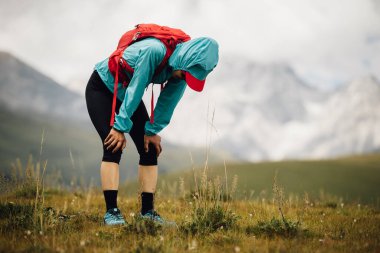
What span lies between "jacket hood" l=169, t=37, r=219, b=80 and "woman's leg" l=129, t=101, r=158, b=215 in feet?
3.45

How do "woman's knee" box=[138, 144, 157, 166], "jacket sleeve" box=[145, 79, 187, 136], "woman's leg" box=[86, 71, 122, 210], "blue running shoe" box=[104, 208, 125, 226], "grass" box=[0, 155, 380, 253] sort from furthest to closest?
1. "woman's knee" box=[138, 144, 157, 166]
2. "jacket sleeve" box=[145, 79, 187, 136]
3. "woman's leg" box=[86, 71, 122, 210]
4. "blue running shoe" box=[104, 208, 125, 226]
5. "grass" box=[0, 155, 380, 253]

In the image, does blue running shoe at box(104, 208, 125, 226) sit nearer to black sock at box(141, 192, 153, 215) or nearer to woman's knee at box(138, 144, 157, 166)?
black sock at box(141, 192, 153, 215)

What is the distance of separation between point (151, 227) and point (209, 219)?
69cm

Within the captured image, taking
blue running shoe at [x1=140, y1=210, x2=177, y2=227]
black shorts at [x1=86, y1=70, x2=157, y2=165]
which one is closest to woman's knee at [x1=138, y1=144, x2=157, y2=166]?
black shorts at [x1=86, y1=70, x2=157, y2=165]

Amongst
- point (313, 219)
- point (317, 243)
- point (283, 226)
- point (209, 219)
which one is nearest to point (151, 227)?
point (209, 219)

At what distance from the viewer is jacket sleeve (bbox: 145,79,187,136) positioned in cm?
531

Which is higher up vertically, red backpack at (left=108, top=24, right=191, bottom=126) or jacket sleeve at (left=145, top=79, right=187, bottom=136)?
red backpack at (left=108, top=24, right=191, bottom=126)

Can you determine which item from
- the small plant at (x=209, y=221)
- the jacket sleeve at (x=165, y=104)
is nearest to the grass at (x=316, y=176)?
the jacket sleeve at (x=165, y=104)

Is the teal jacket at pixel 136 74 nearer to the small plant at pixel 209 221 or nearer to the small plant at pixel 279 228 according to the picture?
the small plant at pixel 209 221

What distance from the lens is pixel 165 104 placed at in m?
5.40

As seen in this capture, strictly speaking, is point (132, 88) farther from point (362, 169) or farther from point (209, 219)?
point (362, 169)

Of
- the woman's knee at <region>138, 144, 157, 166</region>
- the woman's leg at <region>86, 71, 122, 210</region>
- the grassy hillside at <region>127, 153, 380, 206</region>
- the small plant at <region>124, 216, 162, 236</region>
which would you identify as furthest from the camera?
the grassy hillside at <region>127, 153, 380, 206</region>

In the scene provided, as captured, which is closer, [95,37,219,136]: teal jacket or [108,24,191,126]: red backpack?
[95,37,219,136]: teal jacket

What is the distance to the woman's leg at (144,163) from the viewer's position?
17.6 ft
